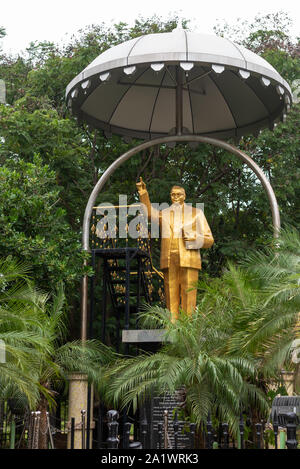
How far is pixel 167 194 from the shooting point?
15953mm

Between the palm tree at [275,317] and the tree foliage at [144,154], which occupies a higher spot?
the tree foliage at [144,154]

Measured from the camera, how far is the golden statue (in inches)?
485

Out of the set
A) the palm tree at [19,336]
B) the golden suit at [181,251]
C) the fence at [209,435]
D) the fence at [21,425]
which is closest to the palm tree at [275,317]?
the fence at [209,435]

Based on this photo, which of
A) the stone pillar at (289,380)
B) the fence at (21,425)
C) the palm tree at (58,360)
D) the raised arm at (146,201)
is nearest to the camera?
the fence at (21,425)

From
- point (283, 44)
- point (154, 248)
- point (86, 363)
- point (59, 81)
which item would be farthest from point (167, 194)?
point (86, 363)

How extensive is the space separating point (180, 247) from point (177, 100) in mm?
3161

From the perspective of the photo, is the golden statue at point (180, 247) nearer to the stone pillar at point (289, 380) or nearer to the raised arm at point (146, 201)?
the raised arm at point (146, 201)

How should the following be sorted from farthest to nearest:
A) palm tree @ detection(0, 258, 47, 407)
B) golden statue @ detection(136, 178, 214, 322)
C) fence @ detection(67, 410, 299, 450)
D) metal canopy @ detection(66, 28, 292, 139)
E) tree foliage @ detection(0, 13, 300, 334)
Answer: tree foliage @ detection(0, 13, 300, 334) < metal canopy @ detection(66, 28, 292, 139) < golden statue @ detection(136, 178, 214, 322) < palm tree @ detection(0, 258, 47, 407) < fence @ detection(67, 410, 299, 450)

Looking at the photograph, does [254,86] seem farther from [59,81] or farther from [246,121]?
[59,81]

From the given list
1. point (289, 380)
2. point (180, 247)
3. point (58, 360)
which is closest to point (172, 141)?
point (180, 247)

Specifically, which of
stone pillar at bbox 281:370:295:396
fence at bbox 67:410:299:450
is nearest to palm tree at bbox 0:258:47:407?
fence at bbox 67:410:299:450

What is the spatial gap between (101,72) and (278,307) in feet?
17.2

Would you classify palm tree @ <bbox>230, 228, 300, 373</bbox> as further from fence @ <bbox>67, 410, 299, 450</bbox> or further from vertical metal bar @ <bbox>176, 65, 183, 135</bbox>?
vertical metal bar @ <bbox>176, 65, 183, 135</bbox>

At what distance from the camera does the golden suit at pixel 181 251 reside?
1233cm
